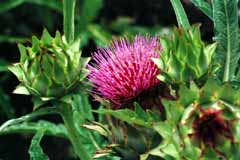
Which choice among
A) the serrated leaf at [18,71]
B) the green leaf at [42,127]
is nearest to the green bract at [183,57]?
the serrated leaf at [18,71]

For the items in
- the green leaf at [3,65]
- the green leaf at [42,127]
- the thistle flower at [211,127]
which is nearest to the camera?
the thistle flower at [211,127]

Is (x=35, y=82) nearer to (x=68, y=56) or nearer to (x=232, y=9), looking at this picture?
(x=68, y=56)

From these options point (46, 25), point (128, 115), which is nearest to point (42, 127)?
point (128, 115)

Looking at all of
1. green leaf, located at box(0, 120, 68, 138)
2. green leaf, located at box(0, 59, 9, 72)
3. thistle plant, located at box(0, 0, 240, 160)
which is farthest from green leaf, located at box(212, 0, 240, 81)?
green leaf, located at box(0, 59, 9, 72)

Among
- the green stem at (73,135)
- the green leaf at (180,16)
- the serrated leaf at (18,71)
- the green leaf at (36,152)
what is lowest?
the green leaf at (36,152)

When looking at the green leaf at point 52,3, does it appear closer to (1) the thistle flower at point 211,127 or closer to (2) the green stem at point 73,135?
(2) the green stem at point 73,135

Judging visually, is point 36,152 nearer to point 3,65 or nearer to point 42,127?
point 42,127

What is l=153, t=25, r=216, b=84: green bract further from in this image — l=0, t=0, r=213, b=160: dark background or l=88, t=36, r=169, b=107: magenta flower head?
l=0, t=0, r=213, b=160: dark background

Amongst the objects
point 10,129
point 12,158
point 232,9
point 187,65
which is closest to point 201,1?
point 232,9
